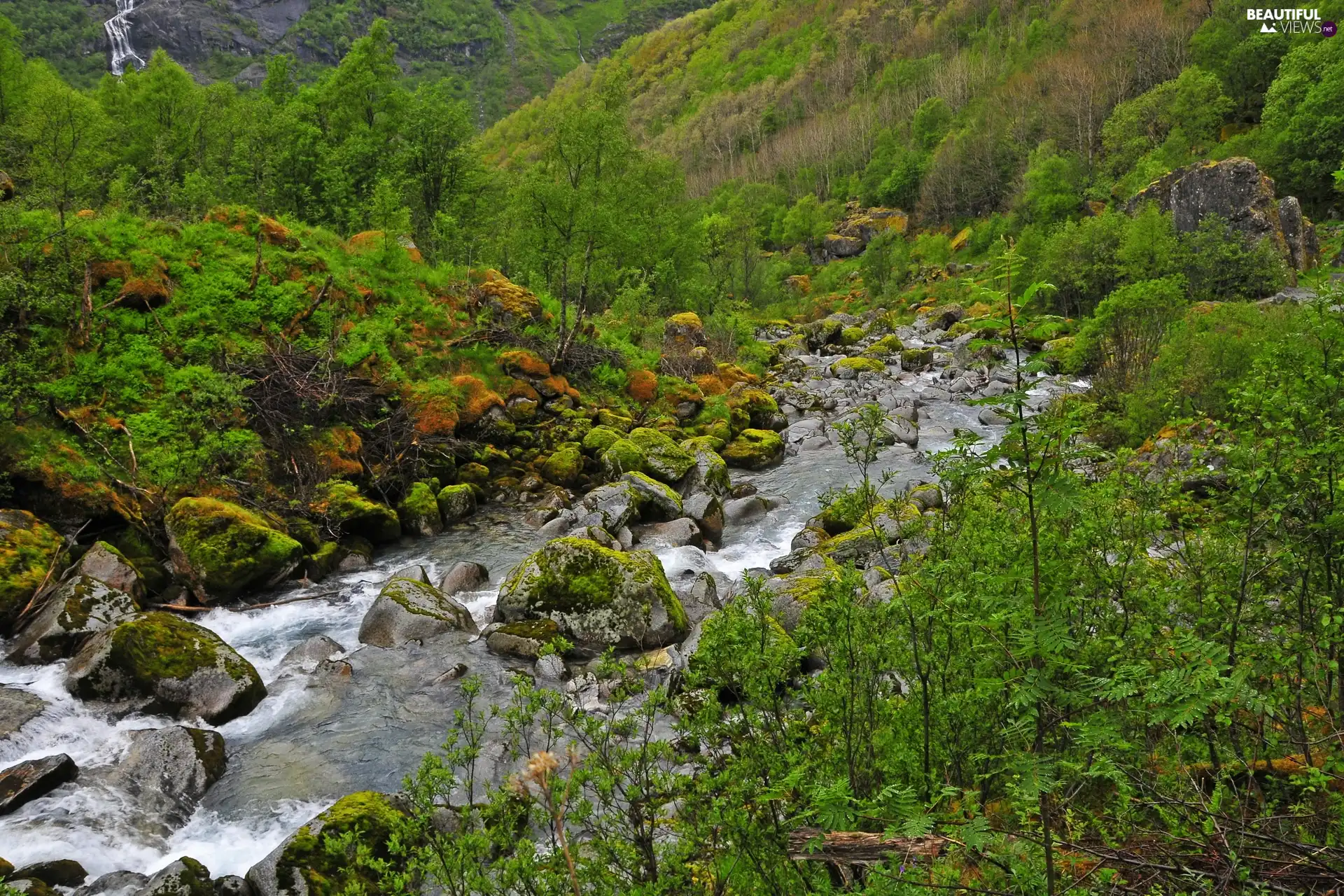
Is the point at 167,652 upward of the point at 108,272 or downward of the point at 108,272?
downward

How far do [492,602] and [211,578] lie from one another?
16.1 ft

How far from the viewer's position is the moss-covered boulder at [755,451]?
24062 millimetres

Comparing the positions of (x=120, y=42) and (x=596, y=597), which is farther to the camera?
(x=120, y=42)

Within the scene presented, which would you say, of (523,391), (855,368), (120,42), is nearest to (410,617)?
(523,391)

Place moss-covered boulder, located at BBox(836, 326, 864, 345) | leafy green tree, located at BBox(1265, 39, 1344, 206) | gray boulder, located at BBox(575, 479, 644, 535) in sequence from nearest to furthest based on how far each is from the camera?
gray boulder, located at BBox(575, 479, 644, 535), leafy green tree, located at BBox(1265, 39, 1344, 206), moss-covered boulder, located at BBox(836, 326, 864, 345)

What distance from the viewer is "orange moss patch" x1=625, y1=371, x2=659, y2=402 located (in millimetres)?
27203

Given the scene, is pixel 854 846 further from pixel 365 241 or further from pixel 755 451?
pixel 365 241

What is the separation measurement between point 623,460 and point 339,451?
7.29 metres

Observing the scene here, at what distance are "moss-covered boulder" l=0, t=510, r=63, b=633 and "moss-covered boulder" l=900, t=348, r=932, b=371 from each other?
3552 centimetres

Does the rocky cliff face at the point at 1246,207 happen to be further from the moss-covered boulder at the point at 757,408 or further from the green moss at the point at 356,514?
the green moss at the point at 356,514

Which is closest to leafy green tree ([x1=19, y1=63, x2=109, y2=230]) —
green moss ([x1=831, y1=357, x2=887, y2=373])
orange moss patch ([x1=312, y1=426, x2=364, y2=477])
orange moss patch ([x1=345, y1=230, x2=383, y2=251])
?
orange moss patch ([x1=345, y1=230, x2=383, y2=251])

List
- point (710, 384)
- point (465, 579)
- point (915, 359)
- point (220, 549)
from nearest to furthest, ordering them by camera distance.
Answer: point (220, 549)
point (465, 579)
point (710, 384)
point (915, 359)

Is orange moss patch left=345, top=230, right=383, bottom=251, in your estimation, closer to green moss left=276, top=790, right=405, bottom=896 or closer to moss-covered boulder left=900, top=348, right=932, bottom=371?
green moss left=276, top=790, right=405, bottom=896

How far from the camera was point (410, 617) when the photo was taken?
40.8 ft
